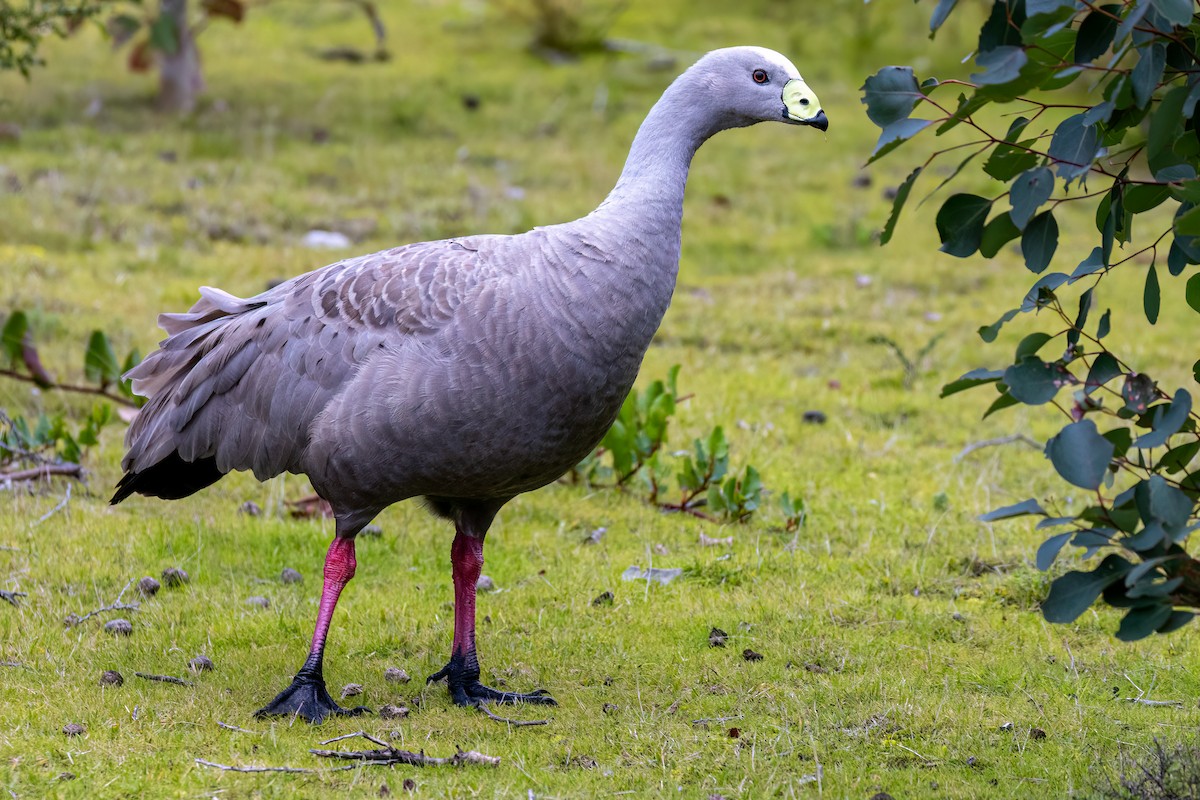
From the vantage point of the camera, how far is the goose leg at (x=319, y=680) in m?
4.77

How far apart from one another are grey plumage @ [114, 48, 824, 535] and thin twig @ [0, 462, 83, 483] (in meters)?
1.87

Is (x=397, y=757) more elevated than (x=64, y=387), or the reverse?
(x=64, y=387)

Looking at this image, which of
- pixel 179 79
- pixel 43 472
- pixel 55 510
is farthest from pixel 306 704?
pixel 179 79

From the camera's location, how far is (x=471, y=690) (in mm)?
5117

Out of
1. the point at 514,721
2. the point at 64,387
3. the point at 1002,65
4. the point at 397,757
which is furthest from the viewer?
the point at 64,387

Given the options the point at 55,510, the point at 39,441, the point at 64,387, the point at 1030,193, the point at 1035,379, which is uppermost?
the point at 1030,193

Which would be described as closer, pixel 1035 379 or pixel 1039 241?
pixel 1035 379

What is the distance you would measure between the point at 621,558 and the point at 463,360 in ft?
7.19

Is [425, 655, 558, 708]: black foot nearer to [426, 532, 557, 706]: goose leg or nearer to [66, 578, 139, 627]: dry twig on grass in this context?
[426, 532, 557, 706]: goose leg

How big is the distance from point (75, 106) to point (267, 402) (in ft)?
38.6

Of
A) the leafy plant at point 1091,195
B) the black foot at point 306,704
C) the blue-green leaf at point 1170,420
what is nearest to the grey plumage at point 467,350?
the black foot at point 306,704

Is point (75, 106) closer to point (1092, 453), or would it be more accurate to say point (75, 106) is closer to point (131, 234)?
point (131, 234)

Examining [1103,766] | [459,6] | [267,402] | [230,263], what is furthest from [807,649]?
[459,6]

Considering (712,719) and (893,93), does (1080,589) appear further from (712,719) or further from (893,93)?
(712,719)
